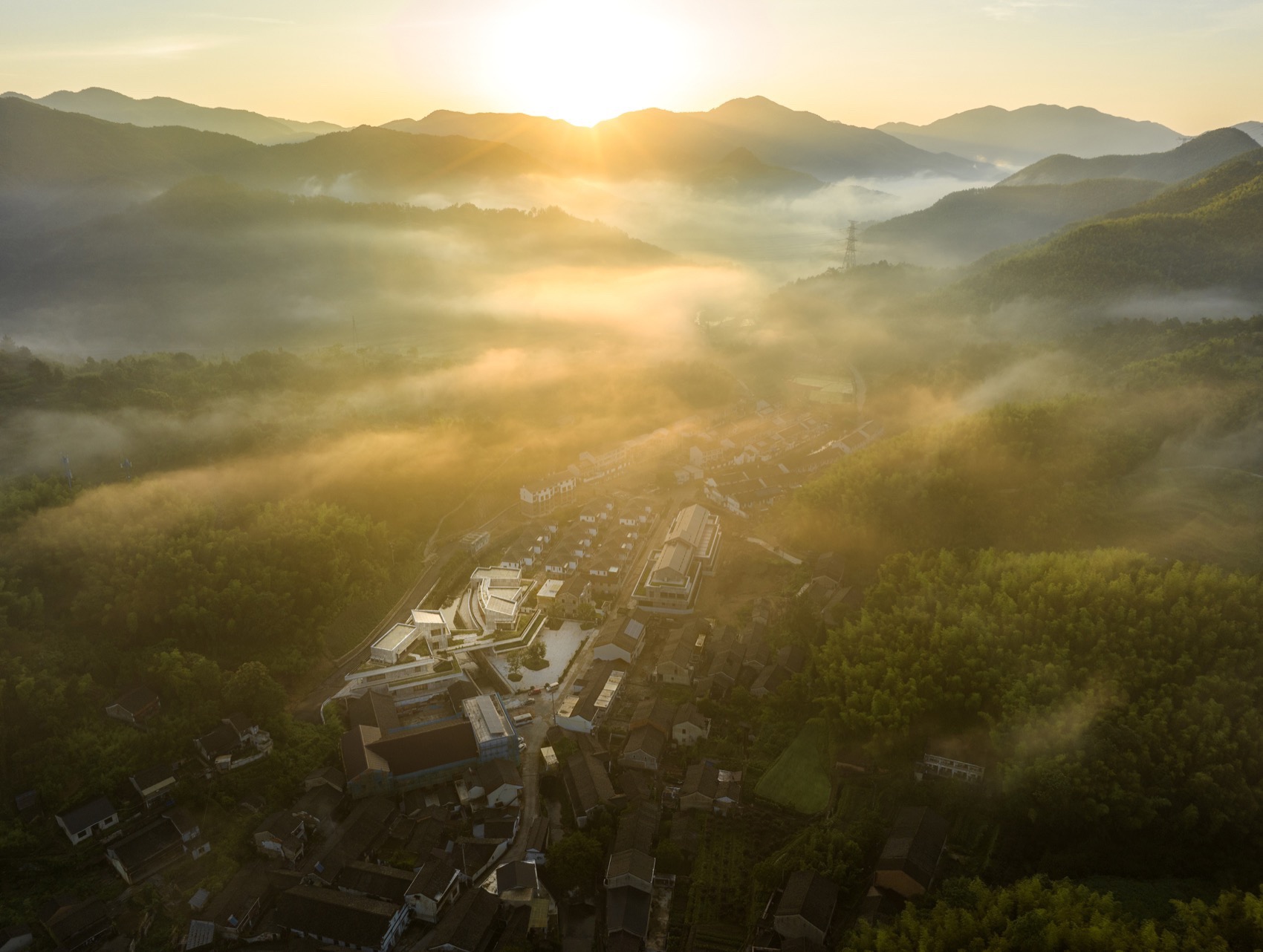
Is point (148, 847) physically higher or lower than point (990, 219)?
lower

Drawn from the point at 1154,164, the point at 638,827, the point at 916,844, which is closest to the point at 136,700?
the point at 638,827

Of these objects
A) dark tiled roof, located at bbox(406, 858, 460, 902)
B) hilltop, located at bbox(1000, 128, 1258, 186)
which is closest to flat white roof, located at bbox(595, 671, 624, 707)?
dark tiled roof, located at bbox(406, 858, 460, 902)

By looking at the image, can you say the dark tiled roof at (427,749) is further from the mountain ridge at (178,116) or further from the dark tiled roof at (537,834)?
the mountain ridge at (178,116)

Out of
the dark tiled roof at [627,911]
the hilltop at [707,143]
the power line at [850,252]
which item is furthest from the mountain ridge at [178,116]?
the dark tiled roof at [627,911]

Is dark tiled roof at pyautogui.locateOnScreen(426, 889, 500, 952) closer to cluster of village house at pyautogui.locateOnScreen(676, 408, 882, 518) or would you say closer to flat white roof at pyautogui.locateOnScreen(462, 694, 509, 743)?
flat white roof at pyautogui.locateOnScreen(462, 694, 509, 743)

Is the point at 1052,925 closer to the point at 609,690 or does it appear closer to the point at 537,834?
the point at 537,834

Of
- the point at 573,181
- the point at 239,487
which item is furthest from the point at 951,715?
the point at 573,181
